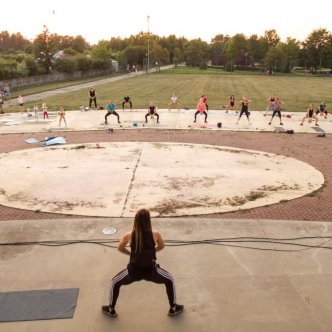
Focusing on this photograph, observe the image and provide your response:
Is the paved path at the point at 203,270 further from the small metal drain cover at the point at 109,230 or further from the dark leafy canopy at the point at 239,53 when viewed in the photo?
the dark leafy canopy at the point at 239,53

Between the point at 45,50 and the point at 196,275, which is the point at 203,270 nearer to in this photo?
the point at 196,275

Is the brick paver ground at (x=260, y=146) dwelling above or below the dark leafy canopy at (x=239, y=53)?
below

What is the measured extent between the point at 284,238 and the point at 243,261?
1.50m

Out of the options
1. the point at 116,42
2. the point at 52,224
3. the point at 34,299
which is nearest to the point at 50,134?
the point at 52,224

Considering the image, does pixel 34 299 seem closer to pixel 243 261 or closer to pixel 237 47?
pixel 243 261

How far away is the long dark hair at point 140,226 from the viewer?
16.7ft

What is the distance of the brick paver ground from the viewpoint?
9648 millimetres

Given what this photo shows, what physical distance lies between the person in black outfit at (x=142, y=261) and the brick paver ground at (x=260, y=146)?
4122mm

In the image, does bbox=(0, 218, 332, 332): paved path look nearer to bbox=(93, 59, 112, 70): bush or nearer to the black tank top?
the black tank top

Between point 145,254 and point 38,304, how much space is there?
7.16ft

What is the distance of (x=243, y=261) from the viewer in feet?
24.0

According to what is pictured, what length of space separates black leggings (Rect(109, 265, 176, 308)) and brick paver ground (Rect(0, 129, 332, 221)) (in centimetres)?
410

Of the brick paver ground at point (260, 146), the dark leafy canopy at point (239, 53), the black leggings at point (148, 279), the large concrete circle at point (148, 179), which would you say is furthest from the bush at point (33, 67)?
the black leggings at point (148, 279)

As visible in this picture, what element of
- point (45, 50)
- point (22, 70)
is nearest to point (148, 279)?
point (22, 70)
